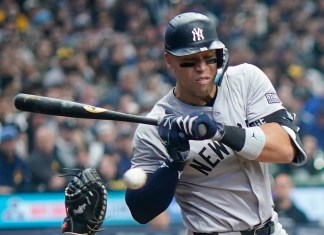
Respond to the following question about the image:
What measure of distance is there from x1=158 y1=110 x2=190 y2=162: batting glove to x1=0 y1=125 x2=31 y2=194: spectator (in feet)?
14.4

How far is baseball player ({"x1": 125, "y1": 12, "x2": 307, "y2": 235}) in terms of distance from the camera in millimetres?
3814

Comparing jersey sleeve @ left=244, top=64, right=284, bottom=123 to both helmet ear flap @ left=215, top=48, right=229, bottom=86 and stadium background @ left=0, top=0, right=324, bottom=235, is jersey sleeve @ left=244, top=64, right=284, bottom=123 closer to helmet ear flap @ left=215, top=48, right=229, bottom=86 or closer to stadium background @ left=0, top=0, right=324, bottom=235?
helmet ear flap @ left=215, top=48, right=229, bottom=86

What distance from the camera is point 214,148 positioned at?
3.95 meters

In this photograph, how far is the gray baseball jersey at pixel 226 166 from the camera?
3.97 metres

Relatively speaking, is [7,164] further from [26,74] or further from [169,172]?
[169,172]

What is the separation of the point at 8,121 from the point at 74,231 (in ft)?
16.0

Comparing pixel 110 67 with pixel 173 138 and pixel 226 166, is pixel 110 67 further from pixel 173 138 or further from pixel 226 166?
pixel 173 138

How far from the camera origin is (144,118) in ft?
12.2

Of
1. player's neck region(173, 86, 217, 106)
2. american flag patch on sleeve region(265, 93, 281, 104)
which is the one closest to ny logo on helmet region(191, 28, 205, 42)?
player's neck region(173, 86, 217, 106)

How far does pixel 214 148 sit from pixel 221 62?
380mm

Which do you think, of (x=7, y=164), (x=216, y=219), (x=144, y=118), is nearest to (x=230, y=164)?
(x=216, y=219)

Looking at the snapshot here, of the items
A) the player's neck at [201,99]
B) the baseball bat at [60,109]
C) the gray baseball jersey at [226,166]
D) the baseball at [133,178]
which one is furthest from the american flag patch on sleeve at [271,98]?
the baseball at [133,178]

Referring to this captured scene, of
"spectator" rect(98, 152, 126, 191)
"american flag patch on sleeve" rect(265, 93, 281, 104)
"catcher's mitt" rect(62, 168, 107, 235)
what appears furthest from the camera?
"spectator" rect(98, 152, 126, 191)

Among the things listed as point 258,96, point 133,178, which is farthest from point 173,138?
point 258,96
